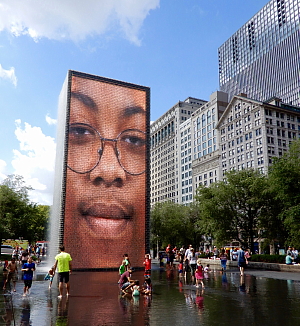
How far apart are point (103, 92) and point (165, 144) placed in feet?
346

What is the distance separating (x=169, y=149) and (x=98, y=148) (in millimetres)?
104094

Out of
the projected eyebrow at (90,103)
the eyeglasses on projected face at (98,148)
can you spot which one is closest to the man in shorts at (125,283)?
the eyeglasses on projected face at (98,148)

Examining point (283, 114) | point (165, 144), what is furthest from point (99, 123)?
point (165, 144)

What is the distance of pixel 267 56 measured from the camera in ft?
494

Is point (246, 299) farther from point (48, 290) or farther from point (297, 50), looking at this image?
point (297, 50)

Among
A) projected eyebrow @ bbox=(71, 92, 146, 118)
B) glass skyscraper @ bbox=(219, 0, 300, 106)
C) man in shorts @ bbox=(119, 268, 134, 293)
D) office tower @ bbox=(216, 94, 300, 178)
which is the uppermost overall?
glass skyscraper @ bbox=(219, 0, 300, 106)

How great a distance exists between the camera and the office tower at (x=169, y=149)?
127762mm

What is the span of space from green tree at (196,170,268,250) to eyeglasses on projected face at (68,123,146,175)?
→ 11.0m

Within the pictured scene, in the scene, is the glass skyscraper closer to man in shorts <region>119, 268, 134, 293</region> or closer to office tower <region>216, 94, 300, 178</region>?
office tower <region>216, 94, 300, 178</region>

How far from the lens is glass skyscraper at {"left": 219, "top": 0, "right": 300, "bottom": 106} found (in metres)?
136

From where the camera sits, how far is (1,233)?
148 feet

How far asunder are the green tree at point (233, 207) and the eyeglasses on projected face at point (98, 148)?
1095 cm

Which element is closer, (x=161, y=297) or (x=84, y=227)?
(x=161, y=297)

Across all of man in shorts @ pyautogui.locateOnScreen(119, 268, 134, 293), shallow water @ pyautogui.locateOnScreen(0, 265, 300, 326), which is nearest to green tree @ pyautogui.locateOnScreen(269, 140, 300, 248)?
shallow water @ pyautogui.locateOnScreen(0, 265, 300, 326)
